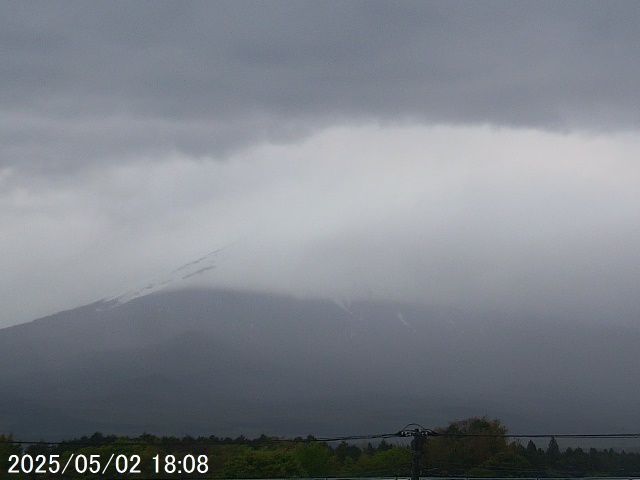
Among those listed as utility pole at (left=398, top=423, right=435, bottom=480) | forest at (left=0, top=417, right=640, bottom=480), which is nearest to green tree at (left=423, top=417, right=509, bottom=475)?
forest at (left=0, top=417, right=640, bottom=480)

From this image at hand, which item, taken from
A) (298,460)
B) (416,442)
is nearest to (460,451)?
(298,460)

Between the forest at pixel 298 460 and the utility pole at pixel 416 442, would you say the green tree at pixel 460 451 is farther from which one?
the utility pole at pixel 416 442

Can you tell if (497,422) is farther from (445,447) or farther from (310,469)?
(310,469)

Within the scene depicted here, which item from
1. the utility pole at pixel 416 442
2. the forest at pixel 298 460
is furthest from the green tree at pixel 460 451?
the utility pole at pixel 416 442

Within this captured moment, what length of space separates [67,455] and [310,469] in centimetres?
5297

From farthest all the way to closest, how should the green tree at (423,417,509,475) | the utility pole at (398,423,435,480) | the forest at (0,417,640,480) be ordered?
the green tree at (423,417,509,475)
the forest at (0,417,640,480)
the utility pole at (398,423,435,480)

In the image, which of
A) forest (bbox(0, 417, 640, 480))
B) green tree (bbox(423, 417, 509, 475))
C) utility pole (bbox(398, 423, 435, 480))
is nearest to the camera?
utility pole (bbox(398, 423, 435, 480))

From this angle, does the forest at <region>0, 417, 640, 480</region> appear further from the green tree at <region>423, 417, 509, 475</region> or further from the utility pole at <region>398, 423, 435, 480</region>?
the utility pole at <region>398, 423, 435, 480</region>

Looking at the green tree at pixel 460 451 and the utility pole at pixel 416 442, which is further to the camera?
the green tree at pixel 460 451

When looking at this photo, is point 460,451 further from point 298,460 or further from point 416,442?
point 416,442

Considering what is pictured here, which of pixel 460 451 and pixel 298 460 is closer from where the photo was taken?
pixel 298 460

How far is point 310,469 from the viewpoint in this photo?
14875cm

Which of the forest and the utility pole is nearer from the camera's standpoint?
the utility pole

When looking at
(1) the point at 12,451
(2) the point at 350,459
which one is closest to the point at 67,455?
(1) the point at 12,451
